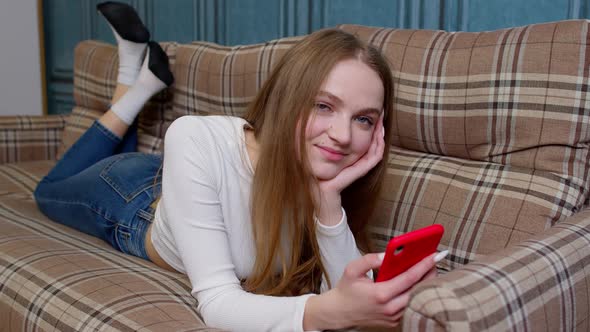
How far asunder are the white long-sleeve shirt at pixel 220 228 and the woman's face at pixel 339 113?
0.12m

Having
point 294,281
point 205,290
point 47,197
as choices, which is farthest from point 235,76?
point 205,290

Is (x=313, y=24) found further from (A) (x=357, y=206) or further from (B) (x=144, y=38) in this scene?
(A) (x=357, y=206)

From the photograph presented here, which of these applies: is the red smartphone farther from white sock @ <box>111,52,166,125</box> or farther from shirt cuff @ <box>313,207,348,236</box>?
white sock @ <box>111,52,166,125</box>

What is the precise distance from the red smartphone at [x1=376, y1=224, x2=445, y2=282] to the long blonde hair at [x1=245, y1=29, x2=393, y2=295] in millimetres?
275

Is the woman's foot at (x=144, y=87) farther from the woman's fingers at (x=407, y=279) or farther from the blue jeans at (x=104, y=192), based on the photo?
the woman's fingers at (x=407, y=279)

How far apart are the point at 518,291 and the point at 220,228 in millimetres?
487

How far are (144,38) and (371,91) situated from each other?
1208mm

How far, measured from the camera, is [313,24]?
6.88ft

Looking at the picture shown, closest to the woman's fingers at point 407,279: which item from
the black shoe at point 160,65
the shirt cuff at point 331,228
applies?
the shirt cuff at point 331,228

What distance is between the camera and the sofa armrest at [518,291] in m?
0.74

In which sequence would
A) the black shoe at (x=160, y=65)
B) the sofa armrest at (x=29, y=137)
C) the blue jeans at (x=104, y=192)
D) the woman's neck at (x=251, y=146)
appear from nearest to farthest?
the woman's neck at (x=251, y=146)
the blue jeans at (x=104, y=192)
the black shoe at (x=160, y=65)
the sofa armrest at (x=29, y=137)

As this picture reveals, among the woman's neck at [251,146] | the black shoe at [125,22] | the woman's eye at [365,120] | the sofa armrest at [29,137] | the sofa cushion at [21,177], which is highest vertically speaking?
the black shoe at [125,22]

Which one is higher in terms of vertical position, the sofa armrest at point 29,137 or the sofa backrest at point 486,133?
the sofa backrest at point 486,133

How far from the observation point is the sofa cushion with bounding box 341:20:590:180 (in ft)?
3.92
